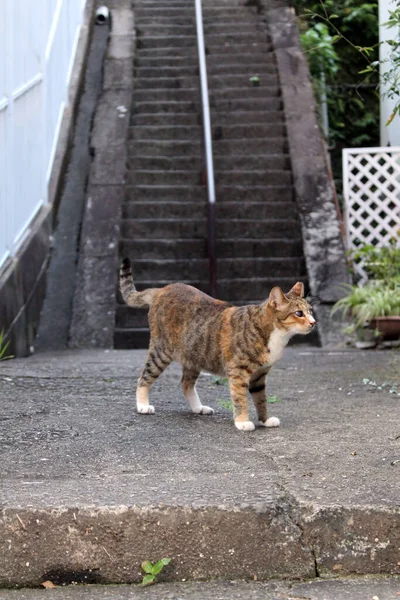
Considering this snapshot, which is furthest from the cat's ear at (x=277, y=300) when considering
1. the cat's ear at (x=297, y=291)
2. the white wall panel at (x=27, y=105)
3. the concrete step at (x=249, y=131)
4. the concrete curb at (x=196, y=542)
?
the concrete step at (x=249, y=131)

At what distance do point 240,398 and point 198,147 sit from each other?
688 centimetres

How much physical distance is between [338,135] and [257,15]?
7.03 feet

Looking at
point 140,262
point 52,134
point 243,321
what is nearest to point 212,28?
point 52,134

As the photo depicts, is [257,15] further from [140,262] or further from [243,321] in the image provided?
[243,321]

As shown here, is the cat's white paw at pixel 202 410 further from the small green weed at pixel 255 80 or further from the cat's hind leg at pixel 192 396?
the small green weed at pixel 255 80

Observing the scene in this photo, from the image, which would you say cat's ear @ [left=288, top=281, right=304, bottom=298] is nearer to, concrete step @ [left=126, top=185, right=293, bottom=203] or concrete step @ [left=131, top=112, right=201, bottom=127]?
concrete step @ [left=126, top=185, right=293, bottom=203]

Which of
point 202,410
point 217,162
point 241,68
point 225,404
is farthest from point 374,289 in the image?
point 241,68

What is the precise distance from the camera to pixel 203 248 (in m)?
9.33

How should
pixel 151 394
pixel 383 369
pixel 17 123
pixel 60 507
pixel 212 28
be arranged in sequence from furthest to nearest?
pixel 212 28, pixel 17 123, pixel 383 369, pixel 151 394, pixel 60 507

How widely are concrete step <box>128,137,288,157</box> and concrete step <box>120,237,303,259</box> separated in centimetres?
176

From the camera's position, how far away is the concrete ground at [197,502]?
8.98 ft

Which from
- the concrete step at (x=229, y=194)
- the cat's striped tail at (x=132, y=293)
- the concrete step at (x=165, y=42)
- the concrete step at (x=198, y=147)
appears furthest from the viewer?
the concrete step at (x=165, y=42)

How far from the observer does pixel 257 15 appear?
13461mm

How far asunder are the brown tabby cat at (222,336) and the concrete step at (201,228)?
15.0 ft
